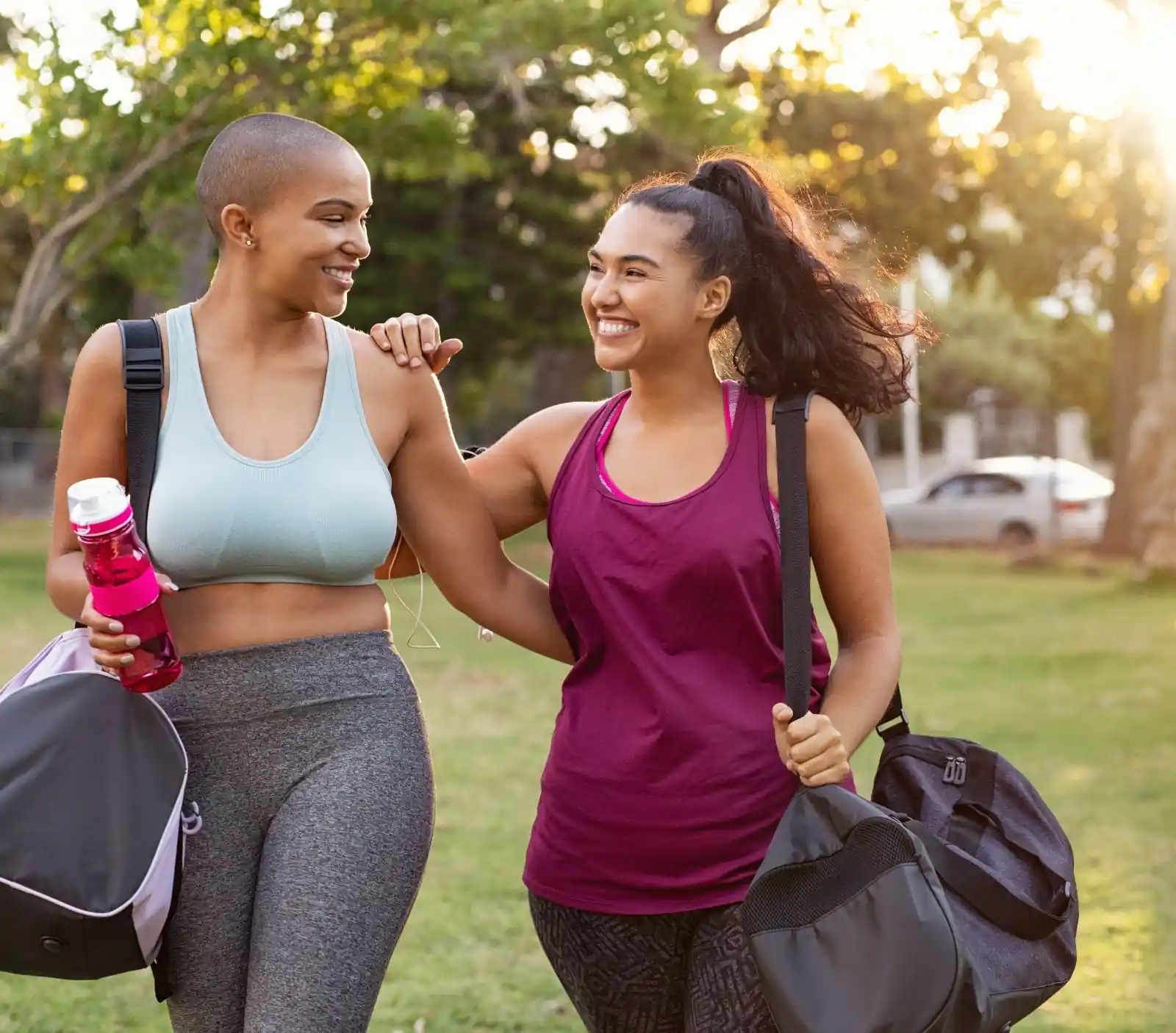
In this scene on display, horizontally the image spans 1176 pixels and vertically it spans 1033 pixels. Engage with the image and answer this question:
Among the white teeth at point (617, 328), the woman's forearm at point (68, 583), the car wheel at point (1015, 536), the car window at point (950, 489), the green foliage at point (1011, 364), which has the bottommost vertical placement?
the green foliage at point (1011, 364)

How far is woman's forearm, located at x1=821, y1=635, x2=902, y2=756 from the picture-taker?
9.16 feet

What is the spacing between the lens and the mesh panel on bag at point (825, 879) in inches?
99.6

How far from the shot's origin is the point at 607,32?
19.0m


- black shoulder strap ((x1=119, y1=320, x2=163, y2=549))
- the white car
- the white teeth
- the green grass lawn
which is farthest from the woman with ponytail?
the white car

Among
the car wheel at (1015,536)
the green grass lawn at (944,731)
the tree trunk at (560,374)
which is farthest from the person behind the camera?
the tree trunk at (560,374)

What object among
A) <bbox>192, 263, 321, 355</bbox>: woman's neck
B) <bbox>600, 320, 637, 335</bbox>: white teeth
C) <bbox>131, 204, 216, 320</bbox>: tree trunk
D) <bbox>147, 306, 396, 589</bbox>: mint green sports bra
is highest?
<bbox>192, 263, 321, 355</bbox>: woman's neck

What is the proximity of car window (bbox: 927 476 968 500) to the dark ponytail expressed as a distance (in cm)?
2555

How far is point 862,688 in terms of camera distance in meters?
2.82

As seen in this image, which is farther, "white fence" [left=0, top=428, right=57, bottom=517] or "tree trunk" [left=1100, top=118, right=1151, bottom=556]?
"white fence" [left=0, top=428, right=57, bottom=517]

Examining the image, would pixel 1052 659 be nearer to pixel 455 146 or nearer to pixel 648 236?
pixel 455 146

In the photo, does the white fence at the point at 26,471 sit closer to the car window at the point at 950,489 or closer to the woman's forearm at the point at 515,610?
the car window at the point at 950,489

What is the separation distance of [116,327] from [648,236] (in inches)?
36.7

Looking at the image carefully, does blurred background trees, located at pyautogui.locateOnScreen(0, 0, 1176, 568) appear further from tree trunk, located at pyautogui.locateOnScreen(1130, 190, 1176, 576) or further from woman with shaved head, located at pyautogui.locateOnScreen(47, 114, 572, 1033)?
woman with shaved head, located at pyautogui.locateOnScreen(47, 114, 572, 1033)

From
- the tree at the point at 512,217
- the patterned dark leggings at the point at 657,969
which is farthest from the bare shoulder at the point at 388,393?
the tree at the point at 512,217
